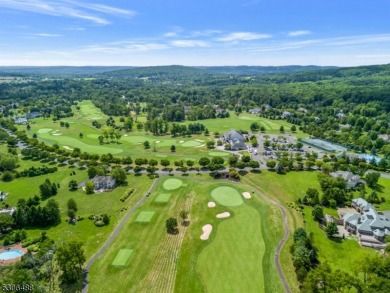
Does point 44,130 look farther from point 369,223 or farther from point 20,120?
point 369,223

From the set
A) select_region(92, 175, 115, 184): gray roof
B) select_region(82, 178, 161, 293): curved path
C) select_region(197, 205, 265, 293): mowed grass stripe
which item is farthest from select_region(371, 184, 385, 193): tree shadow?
select_region(92, 175, 115, 184): gray roof

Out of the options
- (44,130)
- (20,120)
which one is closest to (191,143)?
(44,130)

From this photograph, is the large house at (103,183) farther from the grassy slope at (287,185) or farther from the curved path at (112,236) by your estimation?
the grassy slope at (287,185)

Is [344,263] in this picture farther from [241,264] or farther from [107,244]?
[107,244]

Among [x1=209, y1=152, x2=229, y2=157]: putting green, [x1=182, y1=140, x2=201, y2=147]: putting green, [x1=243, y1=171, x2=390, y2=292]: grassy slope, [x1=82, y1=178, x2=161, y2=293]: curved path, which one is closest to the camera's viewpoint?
[x1=82, y1=178, x2=161, y2=293]: curved path

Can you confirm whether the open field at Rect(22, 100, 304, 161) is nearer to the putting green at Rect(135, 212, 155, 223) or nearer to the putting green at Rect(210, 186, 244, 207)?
the putting green at Rect(210, 186, 244, 207)

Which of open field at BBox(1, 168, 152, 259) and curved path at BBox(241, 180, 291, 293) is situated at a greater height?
curved path at BBox(241, 180, 291, 293)
